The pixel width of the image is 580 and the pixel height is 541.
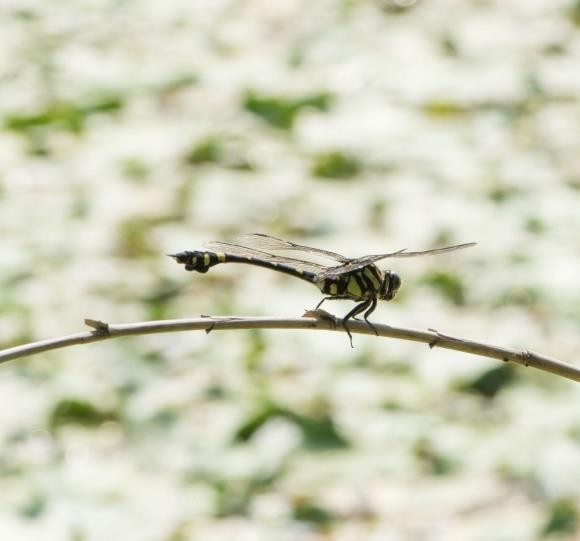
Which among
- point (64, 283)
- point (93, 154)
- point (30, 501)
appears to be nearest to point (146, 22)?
point (93, 154)

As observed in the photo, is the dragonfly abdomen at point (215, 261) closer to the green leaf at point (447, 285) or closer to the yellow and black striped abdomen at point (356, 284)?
the yellow and black striped abdomen at point (356, 284)

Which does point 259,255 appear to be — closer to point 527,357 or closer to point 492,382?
point 527,357

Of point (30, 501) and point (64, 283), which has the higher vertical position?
point (64, 283)

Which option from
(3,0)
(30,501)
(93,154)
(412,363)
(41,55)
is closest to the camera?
(30,501)

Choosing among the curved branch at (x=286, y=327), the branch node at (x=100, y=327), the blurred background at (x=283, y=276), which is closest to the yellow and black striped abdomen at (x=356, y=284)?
the curved branch at (x=286, y=327)

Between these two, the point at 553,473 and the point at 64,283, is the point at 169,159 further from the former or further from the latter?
the point at 553,473
